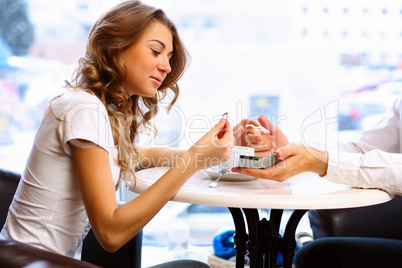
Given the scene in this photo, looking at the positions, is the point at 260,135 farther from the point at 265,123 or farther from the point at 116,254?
the point at 116,254

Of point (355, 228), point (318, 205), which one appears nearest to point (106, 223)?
point (318, 205)

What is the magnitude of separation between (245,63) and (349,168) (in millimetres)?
1912

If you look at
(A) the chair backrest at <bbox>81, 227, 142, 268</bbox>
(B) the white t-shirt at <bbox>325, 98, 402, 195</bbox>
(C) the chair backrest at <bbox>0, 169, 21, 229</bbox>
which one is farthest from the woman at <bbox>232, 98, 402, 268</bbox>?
(C) the chair backrest at <bbox>0, 169, 21, 229</bbox>

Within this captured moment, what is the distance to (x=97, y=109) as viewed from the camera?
120 cm

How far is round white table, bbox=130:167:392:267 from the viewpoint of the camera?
1124 millimetres

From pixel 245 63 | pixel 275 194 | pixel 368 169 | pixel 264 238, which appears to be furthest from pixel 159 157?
pixel 245 63

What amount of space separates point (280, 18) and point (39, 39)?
164cm

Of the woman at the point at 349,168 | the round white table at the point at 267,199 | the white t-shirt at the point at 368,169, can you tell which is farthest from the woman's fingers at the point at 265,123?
the white t-shirt at the point at 368,169

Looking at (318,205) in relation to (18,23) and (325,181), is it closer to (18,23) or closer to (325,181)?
(325,181)

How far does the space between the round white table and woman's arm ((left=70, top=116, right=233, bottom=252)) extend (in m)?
0.06

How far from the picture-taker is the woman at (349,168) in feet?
4.23

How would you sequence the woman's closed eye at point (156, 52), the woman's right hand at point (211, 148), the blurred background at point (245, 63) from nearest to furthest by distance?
the woman's right hand at point (211, 148), the woman's closed eye at point (156, 52), the blurred background at point (245, 63)

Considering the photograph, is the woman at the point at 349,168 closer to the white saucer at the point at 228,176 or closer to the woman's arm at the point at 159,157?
the white saucer at the point at 228,176

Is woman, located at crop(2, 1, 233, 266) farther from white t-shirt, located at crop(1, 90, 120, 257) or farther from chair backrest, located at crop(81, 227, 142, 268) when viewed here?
chair backrest, located at crop(81, 227, 142, 268)
